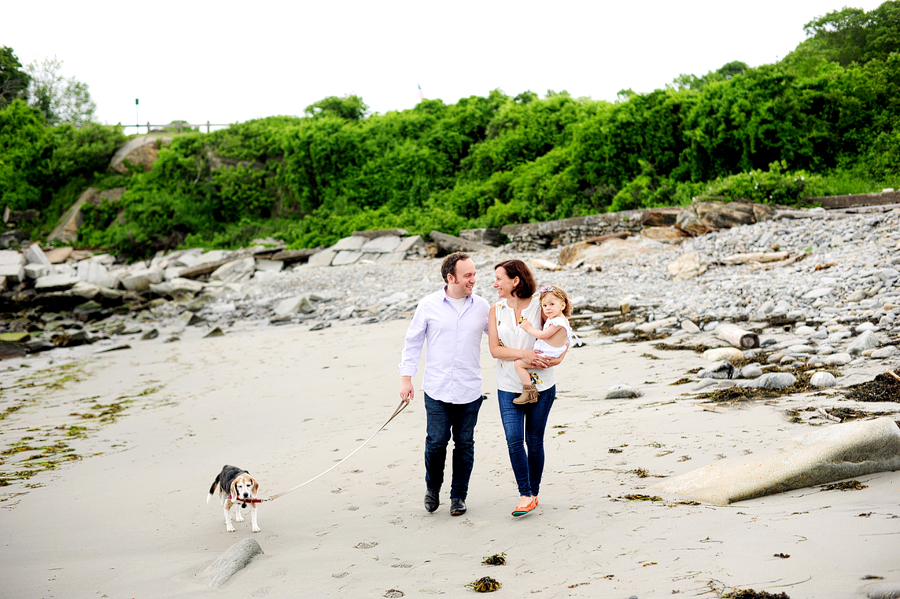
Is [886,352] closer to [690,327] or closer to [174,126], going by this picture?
[690,327]

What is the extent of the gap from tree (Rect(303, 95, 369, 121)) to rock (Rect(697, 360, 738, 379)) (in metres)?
31.6

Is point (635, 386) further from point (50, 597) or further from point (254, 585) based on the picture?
point (50, 597)

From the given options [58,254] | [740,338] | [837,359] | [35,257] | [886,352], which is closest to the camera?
[886,352]

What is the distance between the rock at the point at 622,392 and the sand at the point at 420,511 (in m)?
0.13

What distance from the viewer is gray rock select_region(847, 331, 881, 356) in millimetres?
6360

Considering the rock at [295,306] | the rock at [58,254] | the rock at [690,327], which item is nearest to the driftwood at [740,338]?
the rock at [690,327]

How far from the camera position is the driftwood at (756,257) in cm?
1259

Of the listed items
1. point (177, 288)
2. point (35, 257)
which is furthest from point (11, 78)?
point (177, 288)

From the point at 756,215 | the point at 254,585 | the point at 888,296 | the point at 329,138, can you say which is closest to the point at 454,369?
the point at 254,585

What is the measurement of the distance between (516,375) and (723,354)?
4.11 meters

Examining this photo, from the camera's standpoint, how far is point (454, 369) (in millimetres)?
4141

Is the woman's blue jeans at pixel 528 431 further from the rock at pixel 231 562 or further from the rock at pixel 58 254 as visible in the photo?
the rock at pixel 58 254

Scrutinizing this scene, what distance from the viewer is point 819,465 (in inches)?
136

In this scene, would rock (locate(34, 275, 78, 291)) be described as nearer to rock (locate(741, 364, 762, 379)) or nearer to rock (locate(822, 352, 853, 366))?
rock (locate(741, 364, 762, 379))
